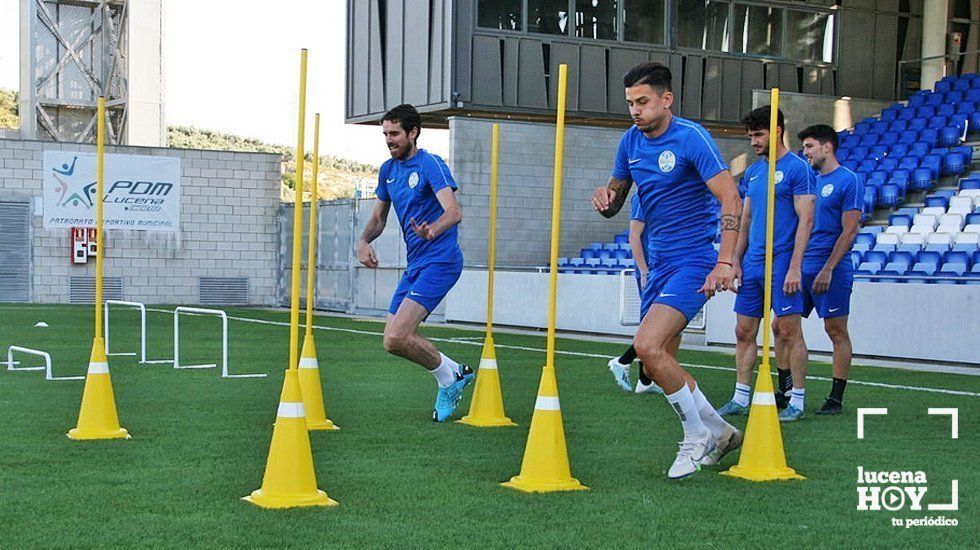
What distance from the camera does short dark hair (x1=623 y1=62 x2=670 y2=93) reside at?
22.0 ft

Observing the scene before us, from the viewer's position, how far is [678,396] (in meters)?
6.68

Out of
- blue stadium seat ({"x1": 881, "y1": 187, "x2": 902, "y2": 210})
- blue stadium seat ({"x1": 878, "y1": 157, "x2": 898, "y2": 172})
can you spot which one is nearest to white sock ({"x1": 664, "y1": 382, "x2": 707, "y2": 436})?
blue stadium seat ({"x1": 881, "y1": 187, "x2": 902, "y2": 210})

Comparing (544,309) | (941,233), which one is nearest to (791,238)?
(941,233)

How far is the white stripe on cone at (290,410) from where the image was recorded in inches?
234

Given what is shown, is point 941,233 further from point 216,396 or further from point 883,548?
point 883,548

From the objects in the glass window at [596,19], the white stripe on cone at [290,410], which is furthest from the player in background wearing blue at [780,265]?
the glass window at [596,19]

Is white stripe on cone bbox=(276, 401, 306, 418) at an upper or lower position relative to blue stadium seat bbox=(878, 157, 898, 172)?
lower

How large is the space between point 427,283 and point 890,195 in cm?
1566

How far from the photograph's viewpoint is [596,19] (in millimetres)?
28609

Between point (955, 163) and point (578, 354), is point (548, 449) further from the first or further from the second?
point (955, 163)

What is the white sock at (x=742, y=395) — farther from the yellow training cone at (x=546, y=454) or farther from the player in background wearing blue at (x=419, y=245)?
the yellow training cone at (x=546, y=454)

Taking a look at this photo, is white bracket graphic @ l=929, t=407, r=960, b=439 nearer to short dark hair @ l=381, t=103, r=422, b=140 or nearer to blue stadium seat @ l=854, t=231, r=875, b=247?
short dark hair @ l=381, t=103, r=422, b=140

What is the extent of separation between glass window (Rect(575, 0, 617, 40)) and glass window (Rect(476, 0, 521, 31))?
146cm

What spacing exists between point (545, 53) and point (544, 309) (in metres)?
8.04
